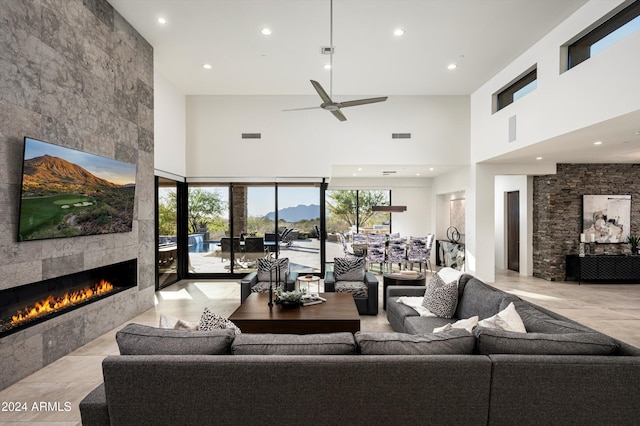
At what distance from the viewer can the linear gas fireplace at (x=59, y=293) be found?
3.17m

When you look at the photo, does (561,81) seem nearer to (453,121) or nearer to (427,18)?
(427,18)

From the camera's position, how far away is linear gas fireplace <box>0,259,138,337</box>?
317 centimetres

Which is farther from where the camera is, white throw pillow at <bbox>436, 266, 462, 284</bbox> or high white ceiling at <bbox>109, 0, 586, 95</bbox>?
high white ceiling at <bbox>109, 0, 586, 95</bbox>

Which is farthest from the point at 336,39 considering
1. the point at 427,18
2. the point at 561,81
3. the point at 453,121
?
the point at 453,121

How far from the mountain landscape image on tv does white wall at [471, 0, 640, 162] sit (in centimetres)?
616

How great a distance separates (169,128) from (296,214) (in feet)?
10.9

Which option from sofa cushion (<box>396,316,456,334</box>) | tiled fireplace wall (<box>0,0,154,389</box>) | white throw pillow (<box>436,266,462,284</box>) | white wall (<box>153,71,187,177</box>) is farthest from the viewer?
white wall (<box>153,71,187,177</box>)

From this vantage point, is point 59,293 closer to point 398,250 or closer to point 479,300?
point 479,300

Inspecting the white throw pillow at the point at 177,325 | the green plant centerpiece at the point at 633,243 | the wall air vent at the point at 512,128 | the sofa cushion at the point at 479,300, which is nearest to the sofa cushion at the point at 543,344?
the sofa cushion at the point at 479,300

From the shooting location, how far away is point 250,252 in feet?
26.9

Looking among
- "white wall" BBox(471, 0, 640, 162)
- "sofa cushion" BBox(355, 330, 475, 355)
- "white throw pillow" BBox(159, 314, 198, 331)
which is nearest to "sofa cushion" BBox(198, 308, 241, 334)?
"white throw pillow" BBox(159, 314, 198, 331)

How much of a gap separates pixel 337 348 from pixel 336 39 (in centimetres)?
487

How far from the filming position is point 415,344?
2.00 meters

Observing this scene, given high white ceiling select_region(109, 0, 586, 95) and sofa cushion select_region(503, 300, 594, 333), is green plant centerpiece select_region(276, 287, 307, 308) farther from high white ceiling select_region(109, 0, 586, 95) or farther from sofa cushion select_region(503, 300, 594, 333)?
high white ceiling select_region(109, 0, 586, 95)
